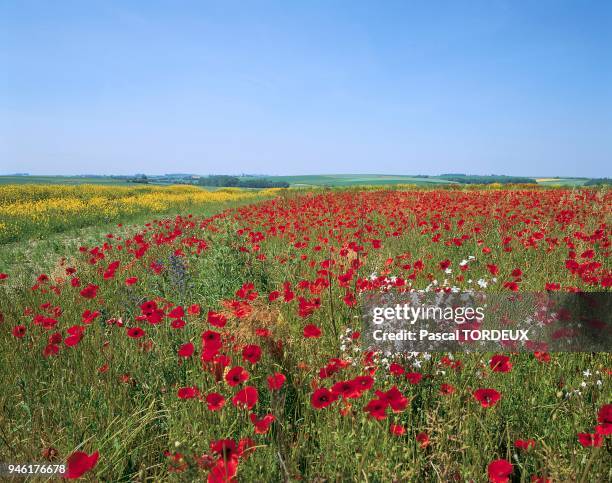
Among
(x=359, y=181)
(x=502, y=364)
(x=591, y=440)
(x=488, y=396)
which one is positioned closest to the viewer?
(x=591, y=440)

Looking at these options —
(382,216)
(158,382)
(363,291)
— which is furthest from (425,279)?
(382,216)

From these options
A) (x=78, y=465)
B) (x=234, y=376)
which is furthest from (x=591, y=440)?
(x=78, y=465)

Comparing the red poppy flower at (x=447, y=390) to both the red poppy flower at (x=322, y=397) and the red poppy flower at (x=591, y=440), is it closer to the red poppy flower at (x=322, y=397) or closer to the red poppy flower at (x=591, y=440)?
the red poppy flower at (x=591, y=440)

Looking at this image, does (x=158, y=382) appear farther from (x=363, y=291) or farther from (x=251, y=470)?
(x=363, y=291)

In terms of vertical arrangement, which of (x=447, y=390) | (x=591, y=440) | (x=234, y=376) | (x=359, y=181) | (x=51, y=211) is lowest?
(x=447, y=390)

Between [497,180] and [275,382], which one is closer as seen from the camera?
[275,382]

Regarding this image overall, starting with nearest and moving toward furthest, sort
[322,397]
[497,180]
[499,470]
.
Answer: [499,470], [322,397], [497,180]

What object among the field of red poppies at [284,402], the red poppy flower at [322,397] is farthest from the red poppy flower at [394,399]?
the red poppy flower at [322,397]

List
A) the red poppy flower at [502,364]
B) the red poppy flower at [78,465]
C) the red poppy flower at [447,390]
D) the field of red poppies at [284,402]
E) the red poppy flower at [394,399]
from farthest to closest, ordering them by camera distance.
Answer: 1. the red poppy flower at [447,390]
2. the red poppy flower at [502,364]
3. the field of red poppies at [284,402]
4. the red poppy flower at [394,399]
5. the red poppy flower at [78,465]

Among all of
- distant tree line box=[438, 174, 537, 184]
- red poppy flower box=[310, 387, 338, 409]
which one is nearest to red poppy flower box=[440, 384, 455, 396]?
red poppy flower box=[310, 387, 338, 409]

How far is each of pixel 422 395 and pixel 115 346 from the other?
6.56ft

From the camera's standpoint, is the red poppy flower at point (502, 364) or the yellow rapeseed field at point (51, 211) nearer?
the red poppy flower at point (502, 364)

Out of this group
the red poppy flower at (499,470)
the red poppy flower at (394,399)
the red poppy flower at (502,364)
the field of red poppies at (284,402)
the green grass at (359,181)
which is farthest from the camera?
the green grass at (359,181)

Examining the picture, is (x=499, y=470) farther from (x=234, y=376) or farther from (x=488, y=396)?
(x=234, y=376)
